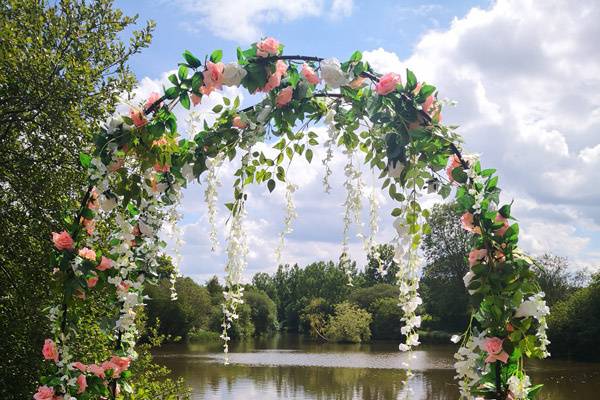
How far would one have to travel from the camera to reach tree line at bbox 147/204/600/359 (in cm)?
2678

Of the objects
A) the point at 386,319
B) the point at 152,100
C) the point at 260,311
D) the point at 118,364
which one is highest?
the point at 152,100

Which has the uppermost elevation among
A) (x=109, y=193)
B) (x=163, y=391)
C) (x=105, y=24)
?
(x=105, y=24)

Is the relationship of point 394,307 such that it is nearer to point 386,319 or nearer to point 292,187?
point 386,319

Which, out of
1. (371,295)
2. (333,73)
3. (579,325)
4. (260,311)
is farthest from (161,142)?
(260,311)

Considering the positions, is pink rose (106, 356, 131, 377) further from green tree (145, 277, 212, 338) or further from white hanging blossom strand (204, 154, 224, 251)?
green tree (145, 277, 212, 338)

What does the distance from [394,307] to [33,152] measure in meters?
35.4

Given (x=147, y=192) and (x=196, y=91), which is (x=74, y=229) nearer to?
(x=147, y=192)

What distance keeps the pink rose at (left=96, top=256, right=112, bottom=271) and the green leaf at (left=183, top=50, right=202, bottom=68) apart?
106 centimetres

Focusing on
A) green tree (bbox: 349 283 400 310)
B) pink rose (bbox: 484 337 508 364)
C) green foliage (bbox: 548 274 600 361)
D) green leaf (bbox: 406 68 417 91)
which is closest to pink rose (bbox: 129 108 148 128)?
green leaf (bbox: 406 68 417 91)

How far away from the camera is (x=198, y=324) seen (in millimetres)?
36688

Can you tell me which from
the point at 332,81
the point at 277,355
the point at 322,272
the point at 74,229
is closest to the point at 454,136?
the point at 332,81

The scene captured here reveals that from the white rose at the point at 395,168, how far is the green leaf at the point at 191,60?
102 centimetres

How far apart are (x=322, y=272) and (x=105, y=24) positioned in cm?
4893

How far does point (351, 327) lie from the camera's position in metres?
38.7
